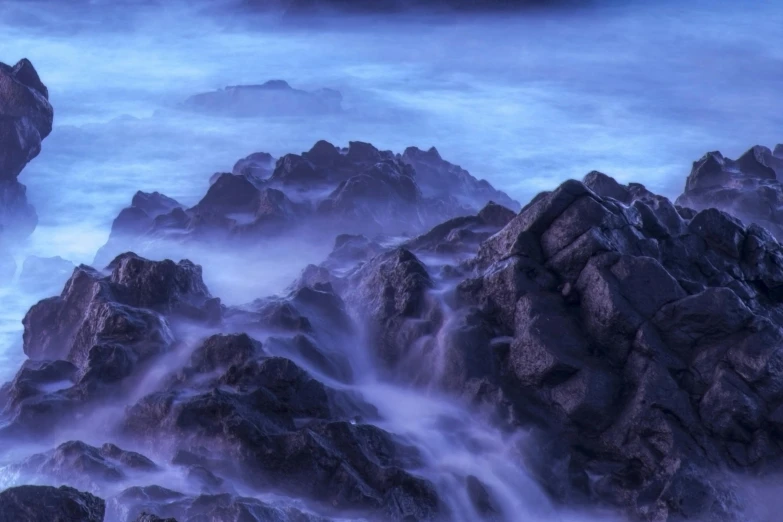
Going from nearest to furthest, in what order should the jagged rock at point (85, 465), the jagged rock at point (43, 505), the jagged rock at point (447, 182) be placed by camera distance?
the jagged rock at point (43, 505)
the jagged rock at point (85, 465)
the jagged rock at point (447, 182)

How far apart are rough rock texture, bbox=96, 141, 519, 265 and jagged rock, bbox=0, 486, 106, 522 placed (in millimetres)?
6888

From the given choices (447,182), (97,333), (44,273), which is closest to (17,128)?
(44,273)

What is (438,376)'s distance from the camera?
768 centimetres

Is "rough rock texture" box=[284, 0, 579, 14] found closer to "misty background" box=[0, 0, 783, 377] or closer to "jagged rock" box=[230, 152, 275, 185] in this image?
"misty background" box=[0, 0, 783, 377]

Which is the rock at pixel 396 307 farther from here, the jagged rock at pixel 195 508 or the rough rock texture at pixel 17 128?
the rough rock texture at pixel 17 128

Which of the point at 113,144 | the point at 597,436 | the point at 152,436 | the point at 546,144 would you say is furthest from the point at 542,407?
the point at 113,144

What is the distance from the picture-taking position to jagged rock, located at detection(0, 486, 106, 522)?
479 centimetres

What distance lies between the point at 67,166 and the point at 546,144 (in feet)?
29.8

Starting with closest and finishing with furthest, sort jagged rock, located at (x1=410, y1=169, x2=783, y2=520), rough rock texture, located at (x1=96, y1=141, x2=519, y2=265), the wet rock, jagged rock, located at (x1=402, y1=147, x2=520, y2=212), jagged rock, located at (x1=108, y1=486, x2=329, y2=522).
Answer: jagged rock, located at (x1=108, y1=486, x2=329, y2=522) < jagged rock, located at (x1=410, y1=169, x2=783, y2=520) < rough rock texture, located at (x1=96, y1=141, x2=519, y2=265) < the wet rock < jagged rock, located at (x1=402, y1=147, x2=520, y2=212)

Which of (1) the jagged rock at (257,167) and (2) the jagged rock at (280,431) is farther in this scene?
(1) the jagged rock at (257,167)

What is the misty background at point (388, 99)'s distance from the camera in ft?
55.0

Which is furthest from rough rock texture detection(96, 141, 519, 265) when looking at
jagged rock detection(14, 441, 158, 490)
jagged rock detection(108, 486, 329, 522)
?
jagged rock detection(108, 486, 329, 522)

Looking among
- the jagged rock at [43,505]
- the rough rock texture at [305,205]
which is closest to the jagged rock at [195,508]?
the jagged rock at [43,505]

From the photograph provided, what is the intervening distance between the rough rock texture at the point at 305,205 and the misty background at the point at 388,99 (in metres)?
0.52
